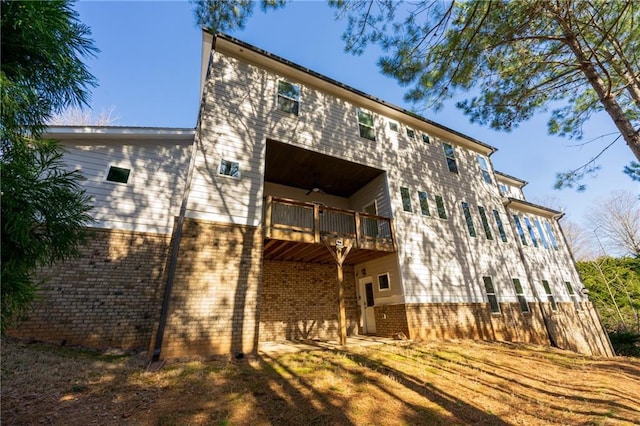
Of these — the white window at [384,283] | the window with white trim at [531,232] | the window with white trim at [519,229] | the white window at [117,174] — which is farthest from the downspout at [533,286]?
the white window at [117,174]

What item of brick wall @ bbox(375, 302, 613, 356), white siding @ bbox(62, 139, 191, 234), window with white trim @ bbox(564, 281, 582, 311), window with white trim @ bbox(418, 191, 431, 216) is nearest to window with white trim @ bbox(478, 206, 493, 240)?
brick wall @ bbox(375, 302, 613, 356)

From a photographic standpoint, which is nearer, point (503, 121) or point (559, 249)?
point (503, 121)

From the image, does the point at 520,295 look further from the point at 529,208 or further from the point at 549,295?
the point at 529,208

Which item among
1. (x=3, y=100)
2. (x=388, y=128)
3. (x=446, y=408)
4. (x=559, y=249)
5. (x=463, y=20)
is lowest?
(x=446, y=408)

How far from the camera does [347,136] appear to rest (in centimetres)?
1091

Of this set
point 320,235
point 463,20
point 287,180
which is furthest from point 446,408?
point 287,180

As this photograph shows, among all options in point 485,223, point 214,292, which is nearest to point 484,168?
point 485,223

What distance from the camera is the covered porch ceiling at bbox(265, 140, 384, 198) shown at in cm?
1005

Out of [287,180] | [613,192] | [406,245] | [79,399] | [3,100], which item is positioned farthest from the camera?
[613,192]

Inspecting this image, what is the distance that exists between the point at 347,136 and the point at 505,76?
532cm

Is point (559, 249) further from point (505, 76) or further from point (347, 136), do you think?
point (347, 136)

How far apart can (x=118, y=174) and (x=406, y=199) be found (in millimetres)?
10332

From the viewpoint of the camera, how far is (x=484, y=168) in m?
15.4

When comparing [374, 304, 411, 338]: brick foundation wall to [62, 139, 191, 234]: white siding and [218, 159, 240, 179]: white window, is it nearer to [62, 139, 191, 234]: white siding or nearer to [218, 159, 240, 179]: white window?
[218, 159, 240, 179]: white window
